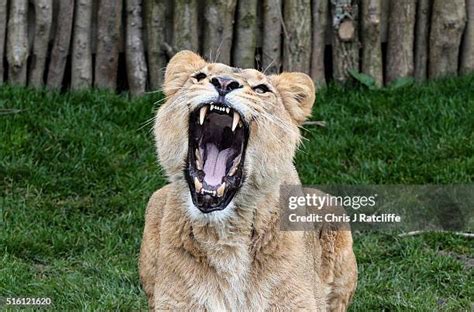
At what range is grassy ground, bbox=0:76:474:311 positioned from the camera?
24.3 ft

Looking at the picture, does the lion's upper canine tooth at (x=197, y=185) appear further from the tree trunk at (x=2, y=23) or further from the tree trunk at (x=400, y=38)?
the tree trunk at (x=400, y=38)

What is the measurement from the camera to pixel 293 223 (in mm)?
5766

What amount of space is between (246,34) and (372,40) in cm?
108

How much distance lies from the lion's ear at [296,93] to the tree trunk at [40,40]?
4.00 meters

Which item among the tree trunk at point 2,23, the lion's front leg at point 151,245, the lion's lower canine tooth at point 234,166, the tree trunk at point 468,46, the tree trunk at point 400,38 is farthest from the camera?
the tree trunk at point 468,46

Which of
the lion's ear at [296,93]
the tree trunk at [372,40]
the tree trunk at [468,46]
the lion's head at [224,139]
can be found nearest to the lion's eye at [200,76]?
the lion's head at [224,139]

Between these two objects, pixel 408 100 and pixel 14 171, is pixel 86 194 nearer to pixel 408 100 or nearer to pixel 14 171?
pixel 14 171

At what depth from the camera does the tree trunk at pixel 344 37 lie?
381 inches

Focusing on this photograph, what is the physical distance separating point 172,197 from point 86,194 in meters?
2.96

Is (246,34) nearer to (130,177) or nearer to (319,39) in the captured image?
(319,39)

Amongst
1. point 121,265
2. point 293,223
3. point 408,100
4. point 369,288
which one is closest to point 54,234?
point 121,265

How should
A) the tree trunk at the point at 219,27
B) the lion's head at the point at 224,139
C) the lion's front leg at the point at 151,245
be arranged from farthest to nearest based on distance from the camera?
the tree trunk at the point at 219,27, the lion's front leg at the point at 151,245, the lion's head at the point at 224,139

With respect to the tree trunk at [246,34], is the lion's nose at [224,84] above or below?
below

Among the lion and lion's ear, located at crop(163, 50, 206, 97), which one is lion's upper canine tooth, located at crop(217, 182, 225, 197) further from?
lion's ear, located at crop(163, 50, 206, 97)
